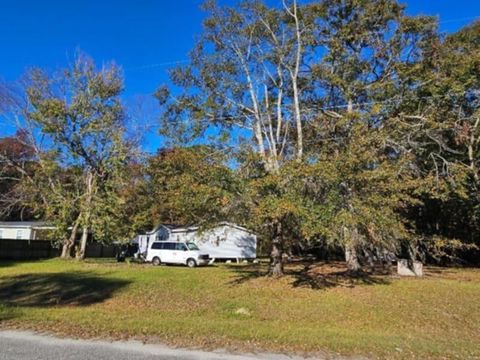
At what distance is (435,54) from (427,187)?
6.29 meters

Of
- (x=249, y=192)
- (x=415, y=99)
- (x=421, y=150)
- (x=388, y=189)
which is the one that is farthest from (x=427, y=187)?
(x=249, y=192)

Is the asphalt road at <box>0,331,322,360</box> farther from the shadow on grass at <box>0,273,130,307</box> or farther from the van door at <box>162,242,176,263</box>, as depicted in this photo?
the van door at <box>162,242,176,263</box>

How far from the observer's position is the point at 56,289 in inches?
625

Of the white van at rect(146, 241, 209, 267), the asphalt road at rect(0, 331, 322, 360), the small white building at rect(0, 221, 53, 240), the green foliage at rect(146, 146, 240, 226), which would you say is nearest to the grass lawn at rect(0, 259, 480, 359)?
the asphalt road at rect(0, 331, 322, 360)

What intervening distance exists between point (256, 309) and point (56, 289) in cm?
754

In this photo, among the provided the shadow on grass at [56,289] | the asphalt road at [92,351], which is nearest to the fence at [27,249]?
the shadow on grass at [56,289]

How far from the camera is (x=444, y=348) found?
7387 millimetres

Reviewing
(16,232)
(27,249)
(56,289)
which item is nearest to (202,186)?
(56,289)

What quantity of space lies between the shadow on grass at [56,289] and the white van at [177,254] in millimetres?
7929

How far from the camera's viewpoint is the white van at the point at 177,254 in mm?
27453

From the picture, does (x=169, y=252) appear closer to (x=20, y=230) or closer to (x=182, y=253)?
(x=182, y=253)

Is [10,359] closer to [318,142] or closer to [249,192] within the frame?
[249,192]

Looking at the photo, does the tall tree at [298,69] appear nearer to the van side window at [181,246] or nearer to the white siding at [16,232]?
the van side window at [181,246]

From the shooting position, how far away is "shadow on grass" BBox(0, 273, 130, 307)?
13.5m
